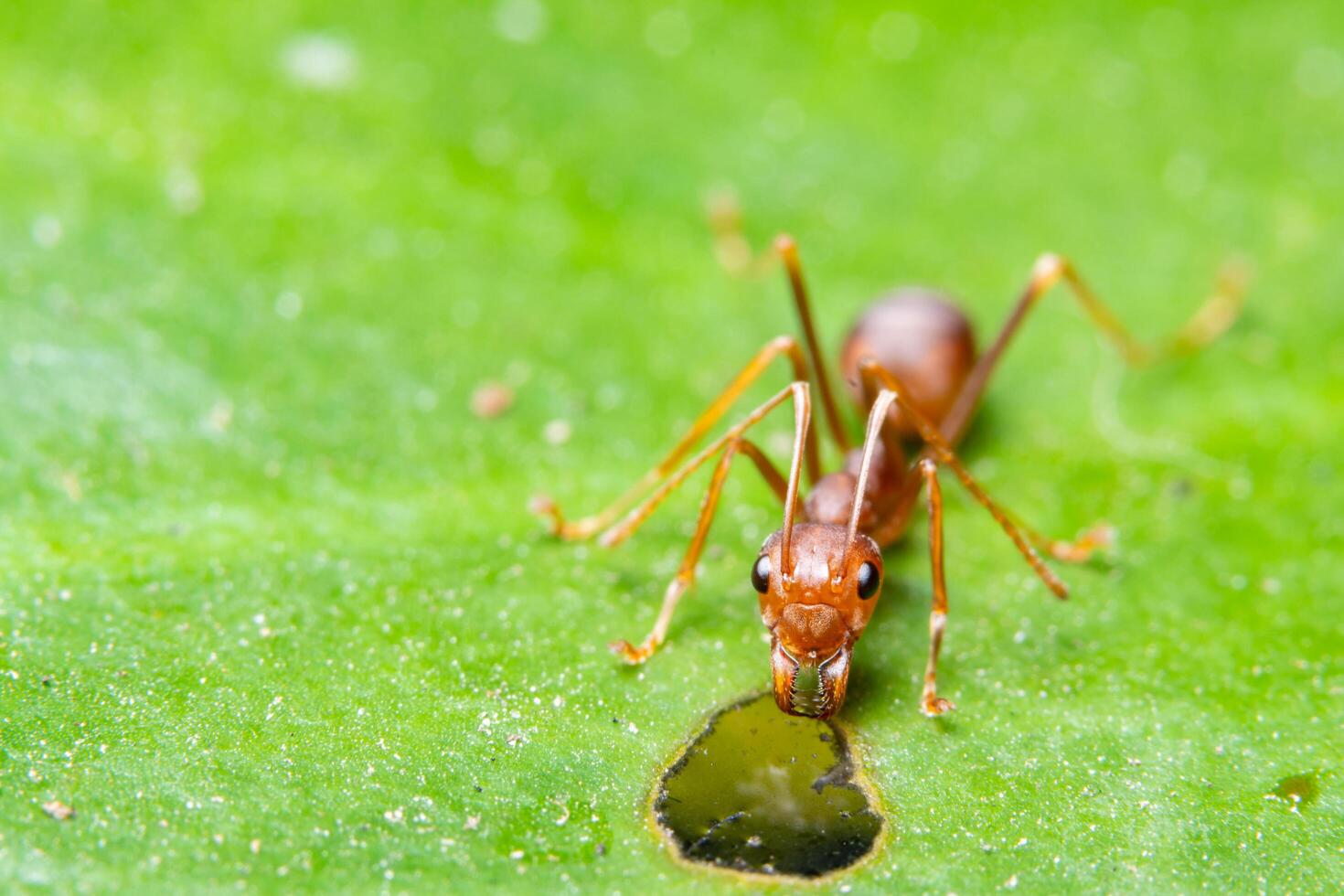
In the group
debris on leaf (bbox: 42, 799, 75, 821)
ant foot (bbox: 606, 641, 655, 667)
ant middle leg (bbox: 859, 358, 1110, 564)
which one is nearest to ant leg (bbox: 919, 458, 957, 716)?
ant middle leg (bbox: 859, 358, 1110, 564)

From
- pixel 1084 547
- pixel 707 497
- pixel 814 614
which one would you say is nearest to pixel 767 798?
pixel 814 614

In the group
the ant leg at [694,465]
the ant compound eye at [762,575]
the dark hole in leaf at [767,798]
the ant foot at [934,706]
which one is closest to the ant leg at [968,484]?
the ant leg at [694,465]

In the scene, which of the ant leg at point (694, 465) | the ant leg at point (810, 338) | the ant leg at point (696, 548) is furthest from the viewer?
the ant leg at point (810, 338)

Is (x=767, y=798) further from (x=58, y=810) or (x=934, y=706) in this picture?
(x=58, y=810)

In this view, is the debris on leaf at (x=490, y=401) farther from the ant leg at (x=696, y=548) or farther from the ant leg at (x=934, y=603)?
the ant leg at (x=934, y=603)

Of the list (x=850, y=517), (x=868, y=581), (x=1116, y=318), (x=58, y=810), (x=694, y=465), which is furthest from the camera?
(x=1116, y=318)

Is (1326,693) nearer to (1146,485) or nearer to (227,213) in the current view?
(1146,485)

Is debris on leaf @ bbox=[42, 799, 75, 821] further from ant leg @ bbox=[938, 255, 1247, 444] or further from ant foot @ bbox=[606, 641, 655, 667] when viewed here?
ant leg @ bbox=[938, 255, 1247, 444]
